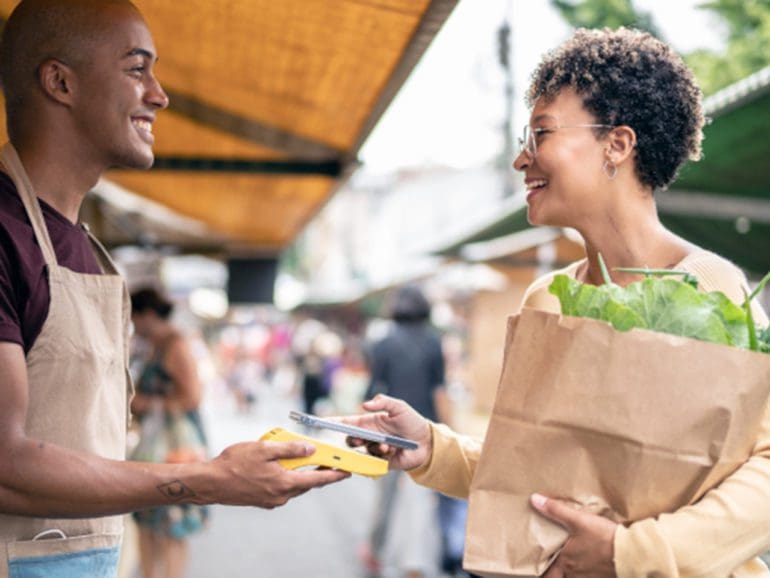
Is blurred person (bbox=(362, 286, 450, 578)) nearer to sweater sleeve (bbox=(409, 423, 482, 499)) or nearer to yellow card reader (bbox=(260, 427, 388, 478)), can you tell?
sweater sleeve (bbox=(409, 423, 482, 499))

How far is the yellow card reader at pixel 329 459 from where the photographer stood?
6.61 ft

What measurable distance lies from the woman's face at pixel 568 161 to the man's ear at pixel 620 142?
2 centimetres

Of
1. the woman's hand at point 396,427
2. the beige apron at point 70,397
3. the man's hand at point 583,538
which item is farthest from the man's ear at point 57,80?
the man's hand at point 583,538

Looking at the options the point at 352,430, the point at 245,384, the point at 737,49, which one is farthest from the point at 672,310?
the point at 245,384

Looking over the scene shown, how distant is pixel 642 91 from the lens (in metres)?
2.34

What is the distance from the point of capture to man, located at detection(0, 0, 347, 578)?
1.96 m

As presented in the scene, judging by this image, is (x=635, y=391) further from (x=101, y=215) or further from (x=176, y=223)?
(x=176, y=223)

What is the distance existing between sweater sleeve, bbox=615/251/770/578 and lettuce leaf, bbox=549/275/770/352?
252 millimetres

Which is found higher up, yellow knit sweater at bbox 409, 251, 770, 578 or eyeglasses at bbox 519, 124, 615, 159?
eyeglasses at bbox 519, 124, 615, 159

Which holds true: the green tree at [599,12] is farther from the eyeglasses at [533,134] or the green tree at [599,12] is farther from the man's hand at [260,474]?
the man's hand at [260,474]

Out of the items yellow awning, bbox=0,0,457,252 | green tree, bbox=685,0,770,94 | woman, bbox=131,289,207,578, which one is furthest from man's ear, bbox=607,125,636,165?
green tree, bbox=685,0,770,94

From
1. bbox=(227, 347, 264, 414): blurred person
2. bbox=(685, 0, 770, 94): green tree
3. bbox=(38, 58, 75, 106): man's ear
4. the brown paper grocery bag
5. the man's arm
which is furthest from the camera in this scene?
bbox=(227, 347, 264, 414): blurred person

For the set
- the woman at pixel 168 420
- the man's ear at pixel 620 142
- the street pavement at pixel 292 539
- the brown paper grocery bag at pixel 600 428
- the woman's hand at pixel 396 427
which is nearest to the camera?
the brown paper grocery bag at pixel 600 428

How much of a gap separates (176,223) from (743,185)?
5104 mm
